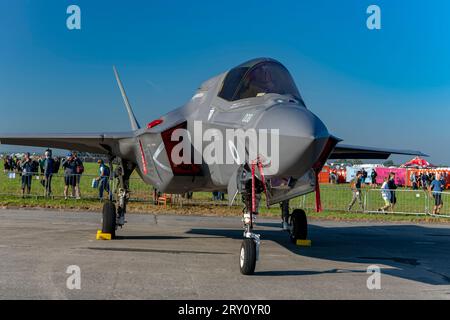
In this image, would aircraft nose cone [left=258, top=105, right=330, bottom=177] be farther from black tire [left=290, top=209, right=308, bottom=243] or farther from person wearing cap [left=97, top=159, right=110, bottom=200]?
person wearing cap [left=97, top=159, right=110, bottom=200]

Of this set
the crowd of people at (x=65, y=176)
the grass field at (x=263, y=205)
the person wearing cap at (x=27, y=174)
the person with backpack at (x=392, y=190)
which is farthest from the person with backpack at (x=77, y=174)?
the person with backpack at (x=392, y=190)

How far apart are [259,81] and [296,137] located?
2256 millimetres

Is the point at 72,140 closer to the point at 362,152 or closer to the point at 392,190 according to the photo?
the point at 362,152

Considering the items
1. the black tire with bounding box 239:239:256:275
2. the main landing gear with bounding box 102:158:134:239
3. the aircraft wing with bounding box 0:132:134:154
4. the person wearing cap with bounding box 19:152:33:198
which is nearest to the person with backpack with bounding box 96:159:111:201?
the person wearing cap with bounding box 19:152:33:198

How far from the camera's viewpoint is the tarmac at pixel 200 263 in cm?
629

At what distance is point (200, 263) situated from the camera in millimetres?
8453

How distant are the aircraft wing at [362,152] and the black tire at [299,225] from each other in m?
2.12

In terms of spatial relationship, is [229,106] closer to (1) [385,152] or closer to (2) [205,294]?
(2) [205,294]

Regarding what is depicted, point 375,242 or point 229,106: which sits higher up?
point 229,106

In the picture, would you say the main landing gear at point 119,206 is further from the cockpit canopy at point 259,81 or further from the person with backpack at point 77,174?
the person with backpack at point 77,174
